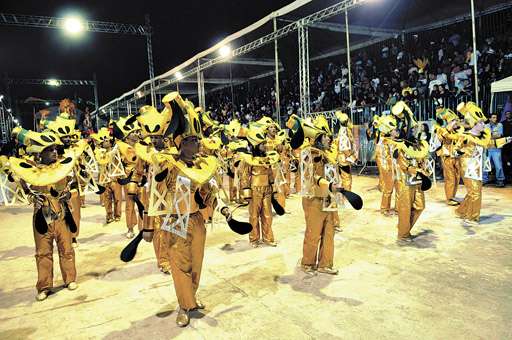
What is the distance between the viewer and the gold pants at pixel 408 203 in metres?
5.74

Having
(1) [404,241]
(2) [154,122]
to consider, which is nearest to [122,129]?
(2) [154,122]

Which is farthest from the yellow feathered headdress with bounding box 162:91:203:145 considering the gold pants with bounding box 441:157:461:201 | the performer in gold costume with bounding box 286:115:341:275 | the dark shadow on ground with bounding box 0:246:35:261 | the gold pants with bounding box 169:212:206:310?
the gold pants with bounding box 441:157:461:201

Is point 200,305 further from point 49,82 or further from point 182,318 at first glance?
point 49,82

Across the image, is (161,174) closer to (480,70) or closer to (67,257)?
(67,257)

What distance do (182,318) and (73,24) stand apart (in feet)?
59.7

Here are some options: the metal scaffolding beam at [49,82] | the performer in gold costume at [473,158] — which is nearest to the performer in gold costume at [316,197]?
the performer in gold costume at [473,158]

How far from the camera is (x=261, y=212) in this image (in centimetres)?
612

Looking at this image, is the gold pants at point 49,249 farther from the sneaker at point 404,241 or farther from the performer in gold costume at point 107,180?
the sneaker at point 404,241

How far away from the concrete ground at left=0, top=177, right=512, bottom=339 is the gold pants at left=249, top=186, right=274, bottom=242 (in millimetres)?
298

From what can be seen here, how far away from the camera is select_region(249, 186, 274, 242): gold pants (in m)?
6.05

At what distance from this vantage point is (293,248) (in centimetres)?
592

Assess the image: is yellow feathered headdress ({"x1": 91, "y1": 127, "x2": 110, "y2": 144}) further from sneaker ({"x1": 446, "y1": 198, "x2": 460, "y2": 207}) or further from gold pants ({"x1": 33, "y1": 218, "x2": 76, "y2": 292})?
sneaker ({"x1": 446, "y1": 198, "x2": 460, "y2": 207})

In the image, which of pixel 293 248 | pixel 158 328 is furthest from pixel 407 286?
pixel 158 328

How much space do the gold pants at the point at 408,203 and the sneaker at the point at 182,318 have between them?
3.72 m
